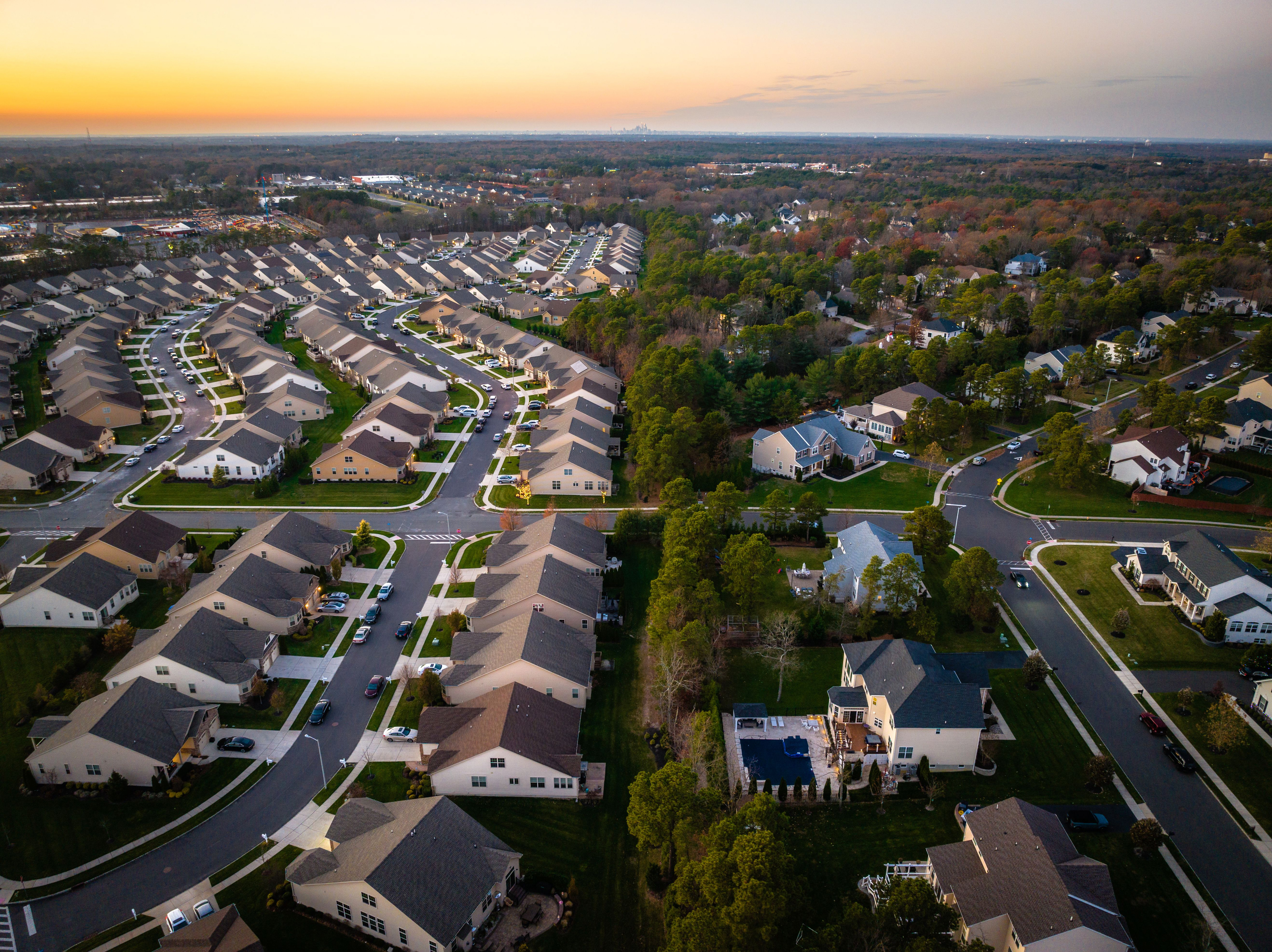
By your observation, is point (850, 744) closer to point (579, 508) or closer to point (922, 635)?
point (922, 635)

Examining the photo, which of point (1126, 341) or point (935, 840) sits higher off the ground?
point (1126, 341)

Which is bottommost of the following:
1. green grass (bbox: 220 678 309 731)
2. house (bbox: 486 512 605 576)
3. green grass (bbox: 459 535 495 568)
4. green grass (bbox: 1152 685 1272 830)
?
green grass (bbox: 1152 685 1272 830)

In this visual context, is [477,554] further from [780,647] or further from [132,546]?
[780,647]

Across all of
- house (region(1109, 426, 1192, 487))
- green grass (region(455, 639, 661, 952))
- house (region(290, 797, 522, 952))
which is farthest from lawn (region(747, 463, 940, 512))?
house (region(290, 797, 522, 952))

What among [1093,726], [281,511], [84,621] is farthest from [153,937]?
[1093,726]

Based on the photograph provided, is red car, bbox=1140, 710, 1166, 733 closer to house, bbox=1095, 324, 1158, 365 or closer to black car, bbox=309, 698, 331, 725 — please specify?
black car, bbox=309, 698, 331, 725

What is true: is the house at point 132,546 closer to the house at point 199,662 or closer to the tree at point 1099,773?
the house at point 199,662
